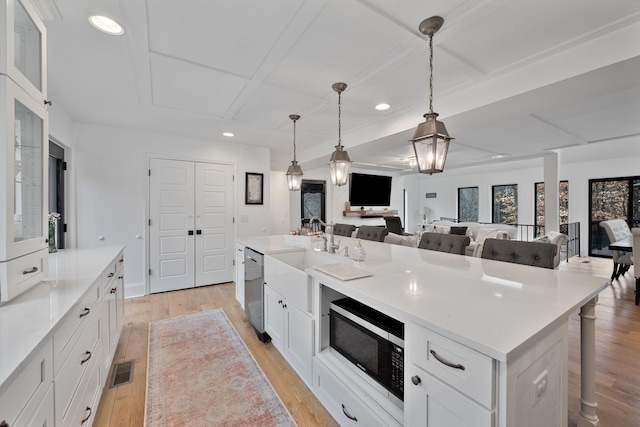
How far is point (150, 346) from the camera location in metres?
2.61

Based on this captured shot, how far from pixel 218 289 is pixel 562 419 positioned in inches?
168

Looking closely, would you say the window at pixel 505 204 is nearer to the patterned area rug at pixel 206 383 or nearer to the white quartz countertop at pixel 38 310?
the patterned area rug at pixel 206 383

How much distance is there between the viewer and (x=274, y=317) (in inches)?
94.5

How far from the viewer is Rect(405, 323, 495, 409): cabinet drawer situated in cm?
85

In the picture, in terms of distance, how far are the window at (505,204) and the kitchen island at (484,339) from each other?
7801 mm

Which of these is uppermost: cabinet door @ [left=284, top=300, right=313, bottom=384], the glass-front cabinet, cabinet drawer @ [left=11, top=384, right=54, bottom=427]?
the glass-front cabinet

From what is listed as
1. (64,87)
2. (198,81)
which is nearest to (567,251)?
(198,81)

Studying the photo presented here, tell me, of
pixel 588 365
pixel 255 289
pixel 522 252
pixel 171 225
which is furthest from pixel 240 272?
pixel 588 365

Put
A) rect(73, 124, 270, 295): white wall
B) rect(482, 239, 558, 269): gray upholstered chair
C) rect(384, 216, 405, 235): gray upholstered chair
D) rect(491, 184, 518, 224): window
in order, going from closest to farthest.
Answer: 1. rect(482, 239, 558, 269): gray upholstered chair
2. rect(73, 124, 270, 295): white wall
3. rect(384, 216, 405, 235): gray upholstered chair
4. rect(491, 184, 518, 224): window

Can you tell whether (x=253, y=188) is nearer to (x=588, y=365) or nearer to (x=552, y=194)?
(x=588, y=365)

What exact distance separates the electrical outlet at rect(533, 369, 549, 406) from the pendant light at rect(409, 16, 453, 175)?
→ 4.01 ft

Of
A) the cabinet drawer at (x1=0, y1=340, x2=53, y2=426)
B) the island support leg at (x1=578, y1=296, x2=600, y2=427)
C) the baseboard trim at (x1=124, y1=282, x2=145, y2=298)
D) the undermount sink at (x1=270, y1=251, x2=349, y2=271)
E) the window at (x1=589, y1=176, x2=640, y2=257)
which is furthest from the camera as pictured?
the window at (x1=589, y1=176, x2=640, y2=257)

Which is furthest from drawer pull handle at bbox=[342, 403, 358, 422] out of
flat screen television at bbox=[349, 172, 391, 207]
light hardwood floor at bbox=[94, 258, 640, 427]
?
flat screen television at bbox=[349, 172, 391, 207]

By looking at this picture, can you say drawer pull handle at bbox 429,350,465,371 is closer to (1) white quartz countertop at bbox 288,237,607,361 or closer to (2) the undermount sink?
(1) white quartz countertop at bbox 288,237,607,361
